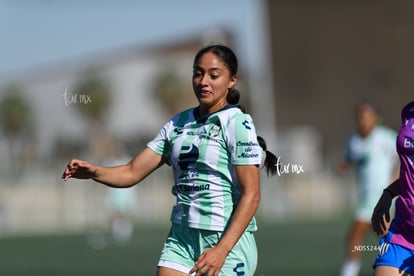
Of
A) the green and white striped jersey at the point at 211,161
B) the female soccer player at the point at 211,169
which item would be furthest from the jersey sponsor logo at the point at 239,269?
the green and white striped jersey at the point at 211,161

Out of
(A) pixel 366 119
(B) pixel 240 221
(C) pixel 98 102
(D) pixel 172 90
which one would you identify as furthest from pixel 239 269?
(D) pixel 172 90

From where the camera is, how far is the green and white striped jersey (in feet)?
21.6

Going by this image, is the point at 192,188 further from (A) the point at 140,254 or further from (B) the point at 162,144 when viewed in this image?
(A) the point at 140,254

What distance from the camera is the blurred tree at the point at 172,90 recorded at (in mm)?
77938

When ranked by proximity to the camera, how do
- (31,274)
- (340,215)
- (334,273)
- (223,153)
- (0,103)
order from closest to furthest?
1. (223,153)
2. (334,273)
3. (31,274)
4. (340,215)
5. (0,103)

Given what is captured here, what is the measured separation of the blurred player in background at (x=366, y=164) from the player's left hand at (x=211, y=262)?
280 inches

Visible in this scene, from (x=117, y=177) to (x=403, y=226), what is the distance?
1821 mm

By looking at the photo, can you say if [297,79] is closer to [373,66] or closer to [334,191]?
[373,66]

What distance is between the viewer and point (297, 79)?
6844cm

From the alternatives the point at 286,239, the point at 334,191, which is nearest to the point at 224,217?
the point at 286,239

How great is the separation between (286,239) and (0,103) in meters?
52.9

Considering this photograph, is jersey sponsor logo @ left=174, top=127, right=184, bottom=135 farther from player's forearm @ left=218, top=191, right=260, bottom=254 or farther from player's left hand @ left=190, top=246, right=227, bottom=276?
player's left hand @ left=190, top=246, right=227, bottom=276

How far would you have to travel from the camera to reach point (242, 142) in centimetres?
655

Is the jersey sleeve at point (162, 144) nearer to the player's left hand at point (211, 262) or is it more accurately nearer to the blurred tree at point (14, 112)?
the player's left hand at point (211, 262)
